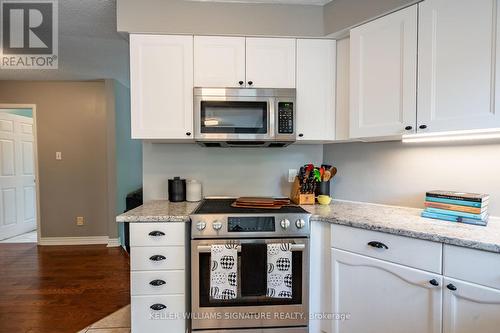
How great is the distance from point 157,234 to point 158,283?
12.2 inches

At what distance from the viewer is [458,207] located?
4.54ft

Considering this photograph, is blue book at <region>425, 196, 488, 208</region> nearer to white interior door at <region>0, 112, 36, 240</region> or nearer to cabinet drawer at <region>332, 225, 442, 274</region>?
cabinet drawer at <region>332, 225, 442, 274</region>

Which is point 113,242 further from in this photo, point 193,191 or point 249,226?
point 249,226

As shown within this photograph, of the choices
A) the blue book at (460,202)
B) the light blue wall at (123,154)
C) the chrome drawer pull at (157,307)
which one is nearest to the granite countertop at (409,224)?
the blue book at (460,202)

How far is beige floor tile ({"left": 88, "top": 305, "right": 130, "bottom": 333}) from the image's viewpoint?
1882mm

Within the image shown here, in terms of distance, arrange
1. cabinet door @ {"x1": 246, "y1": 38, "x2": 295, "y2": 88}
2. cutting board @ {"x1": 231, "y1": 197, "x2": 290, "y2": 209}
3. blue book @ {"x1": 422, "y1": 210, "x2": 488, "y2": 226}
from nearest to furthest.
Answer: blue book @ {"x1": 422, "y1": 210, "x2": 488, "y2": 226}, cutting board @ {"x1": 231, "y1": 197, "x2": 290, "y2": 209}, cabinet door @ {"x1": 246, "y1": 38, "x2": 295, "y2": 88}

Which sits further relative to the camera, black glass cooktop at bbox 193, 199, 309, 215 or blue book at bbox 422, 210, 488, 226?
black glass cooktop at bbox 193, 199, 309, 215

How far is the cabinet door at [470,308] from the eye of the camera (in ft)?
3.35

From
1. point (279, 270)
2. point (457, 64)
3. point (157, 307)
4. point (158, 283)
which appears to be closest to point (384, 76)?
point (457, 64)

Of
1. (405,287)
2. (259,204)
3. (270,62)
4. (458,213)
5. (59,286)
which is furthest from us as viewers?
(59,286)

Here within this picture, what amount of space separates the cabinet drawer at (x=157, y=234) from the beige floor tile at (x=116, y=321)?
84 cm

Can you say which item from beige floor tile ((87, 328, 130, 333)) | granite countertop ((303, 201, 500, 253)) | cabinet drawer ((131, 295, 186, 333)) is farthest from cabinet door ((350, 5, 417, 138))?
beige floor tile ((87, 328, 130, 333))

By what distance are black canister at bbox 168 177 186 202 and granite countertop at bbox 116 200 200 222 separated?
107 mm

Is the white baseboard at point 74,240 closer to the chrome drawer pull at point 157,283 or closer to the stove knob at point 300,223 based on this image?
the chrome drawer pull at point 157,283
